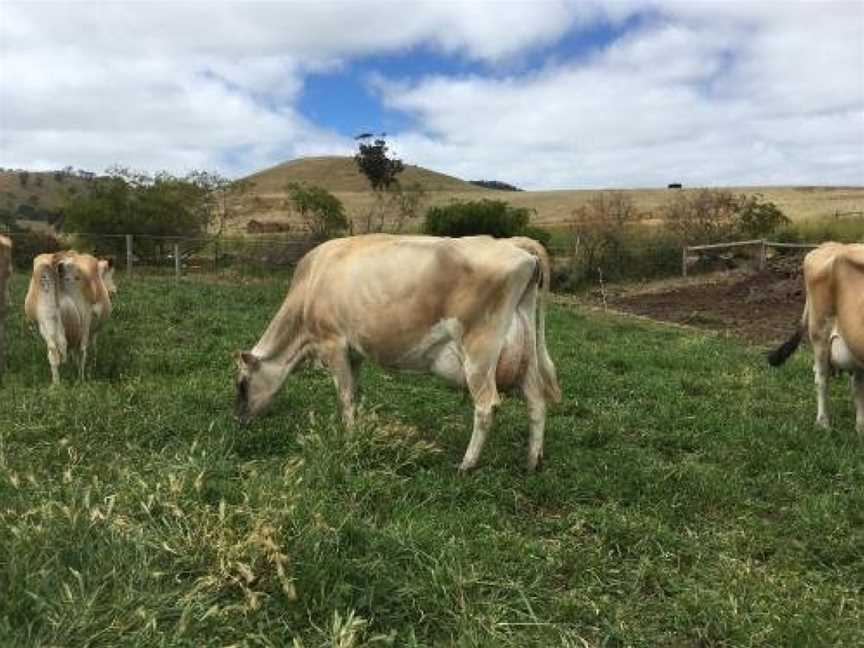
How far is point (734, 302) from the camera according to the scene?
22.8 m

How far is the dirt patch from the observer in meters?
18.7

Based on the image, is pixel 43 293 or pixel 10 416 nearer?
pixel 10 416

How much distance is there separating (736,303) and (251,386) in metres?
17.3

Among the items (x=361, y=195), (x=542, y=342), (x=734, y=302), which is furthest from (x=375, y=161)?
(x=542, y=342)

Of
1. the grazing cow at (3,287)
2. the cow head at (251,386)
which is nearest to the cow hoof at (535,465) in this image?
the cow head at (251,386)

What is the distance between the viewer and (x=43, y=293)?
34.7 feet

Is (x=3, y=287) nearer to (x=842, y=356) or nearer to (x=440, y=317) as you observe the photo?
(x=440, y=317)

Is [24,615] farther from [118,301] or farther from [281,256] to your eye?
[281,256]

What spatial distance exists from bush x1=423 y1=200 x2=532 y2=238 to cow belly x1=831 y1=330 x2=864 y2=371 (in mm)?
26540

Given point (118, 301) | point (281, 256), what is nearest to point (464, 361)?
point (118, 301)

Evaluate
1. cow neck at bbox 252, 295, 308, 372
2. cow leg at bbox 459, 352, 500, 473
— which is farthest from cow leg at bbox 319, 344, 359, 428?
cow leg at bbox 459, 352, 500, 473

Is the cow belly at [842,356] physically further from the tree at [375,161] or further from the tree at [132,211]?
the tree at [375,161]

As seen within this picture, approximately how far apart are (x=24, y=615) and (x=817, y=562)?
4.55 m

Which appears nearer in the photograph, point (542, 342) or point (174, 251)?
point (542, 342)
